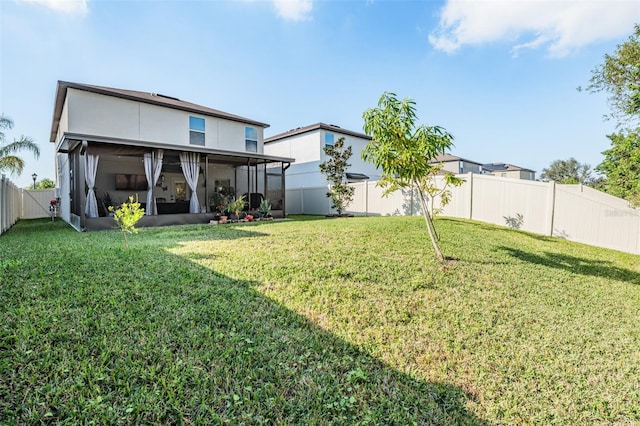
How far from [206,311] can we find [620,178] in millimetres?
11663

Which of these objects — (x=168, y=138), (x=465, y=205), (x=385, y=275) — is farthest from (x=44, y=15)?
(x=465, y=205)

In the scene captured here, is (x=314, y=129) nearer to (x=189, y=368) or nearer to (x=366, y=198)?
(x=366, y=198)

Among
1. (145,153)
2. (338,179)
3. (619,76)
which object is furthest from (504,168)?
(145,153)

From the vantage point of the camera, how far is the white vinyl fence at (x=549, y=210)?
846 centimetres

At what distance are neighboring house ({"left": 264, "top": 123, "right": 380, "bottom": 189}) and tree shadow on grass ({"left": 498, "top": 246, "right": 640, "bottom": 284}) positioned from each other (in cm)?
1252

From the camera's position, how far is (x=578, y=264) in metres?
6.70

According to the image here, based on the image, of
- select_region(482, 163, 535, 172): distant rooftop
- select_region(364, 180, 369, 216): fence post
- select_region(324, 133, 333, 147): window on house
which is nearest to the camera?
select_region(364, 180, 369, 216): fence post

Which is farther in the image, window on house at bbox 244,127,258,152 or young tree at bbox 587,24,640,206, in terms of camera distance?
window on house at bbox 244,127,258,152

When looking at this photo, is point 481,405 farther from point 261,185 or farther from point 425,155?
point 261,185

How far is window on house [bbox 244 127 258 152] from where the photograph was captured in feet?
54.9

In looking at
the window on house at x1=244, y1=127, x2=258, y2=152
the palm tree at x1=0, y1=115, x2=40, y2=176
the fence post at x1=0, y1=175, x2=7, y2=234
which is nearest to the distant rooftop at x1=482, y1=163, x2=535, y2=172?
the window on house at x1=244, y1=127, x2=258, y2=152

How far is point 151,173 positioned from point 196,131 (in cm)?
451

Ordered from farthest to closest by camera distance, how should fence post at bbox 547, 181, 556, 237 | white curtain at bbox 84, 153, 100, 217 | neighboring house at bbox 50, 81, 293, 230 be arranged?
neighboring house at bbox 50, 81, 293, 230 → white curtain at bbox 84, 153, 100, 217 → fence post at bbox 547, 181, 556, 237

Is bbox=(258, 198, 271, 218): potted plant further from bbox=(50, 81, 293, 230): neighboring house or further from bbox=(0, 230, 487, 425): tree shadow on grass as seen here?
bbox=(0, 230, 487, 425): tree shadow on grass
